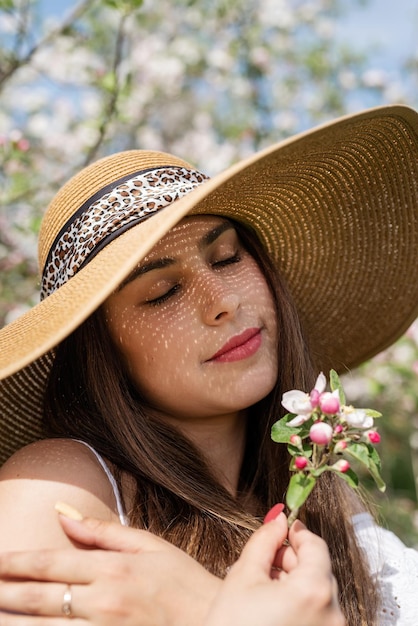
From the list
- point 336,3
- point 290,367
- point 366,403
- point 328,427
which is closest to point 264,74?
point 336,3

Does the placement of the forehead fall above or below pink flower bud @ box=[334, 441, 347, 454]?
above

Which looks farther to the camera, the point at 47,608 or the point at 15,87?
the point at 15,87

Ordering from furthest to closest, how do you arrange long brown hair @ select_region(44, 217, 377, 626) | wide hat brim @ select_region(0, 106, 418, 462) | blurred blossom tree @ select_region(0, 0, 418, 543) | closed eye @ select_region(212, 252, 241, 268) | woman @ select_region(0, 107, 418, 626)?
blurred blossom tree @ select_region(0, 0, 418, 543) → closed eye @ select_region(212, 252, 241, 268) → long brown hair @ select_region(44, 217, 377, 626) → woman @ select_region(0, 107, 418, 626) → wide hat brim @ select_region(0, 106, 418, 462)

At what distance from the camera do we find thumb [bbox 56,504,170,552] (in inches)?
42.6

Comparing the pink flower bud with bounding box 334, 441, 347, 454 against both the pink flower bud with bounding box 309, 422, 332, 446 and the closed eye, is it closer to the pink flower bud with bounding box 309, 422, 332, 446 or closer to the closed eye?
the pink flower bud with bounding box 309, 422, 332, 446

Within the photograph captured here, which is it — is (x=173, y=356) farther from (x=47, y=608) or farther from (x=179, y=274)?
(x=47, y=608)

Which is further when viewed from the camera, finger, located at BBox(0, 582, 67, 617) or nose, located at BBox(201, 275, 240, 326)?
nose, located at BBox(201, 275, 240, 326)

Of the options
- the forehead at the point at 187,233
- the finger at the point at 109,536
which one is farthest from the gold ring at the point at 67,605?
the forehead at the point at 187,233

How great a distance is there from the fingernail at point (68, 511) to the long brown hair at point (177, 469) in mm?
223

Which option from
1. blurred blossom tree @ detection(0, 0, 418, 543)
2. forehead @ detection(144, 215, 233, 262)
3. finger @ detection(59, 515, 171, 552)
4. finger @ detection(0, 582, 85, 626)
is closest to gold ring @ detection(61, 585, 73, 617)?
finger @ detection(0, 582, 85, 626)

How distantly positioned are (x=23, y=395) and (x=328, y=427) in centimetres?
80

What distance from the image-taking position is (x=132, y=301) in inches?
57.2

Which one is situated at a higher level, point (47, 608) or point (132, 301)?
point (132, 301)

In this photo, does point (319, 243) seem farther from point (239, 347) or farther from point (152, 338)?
point (152, 338)
